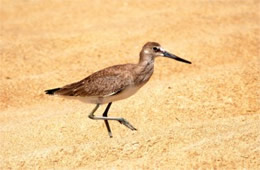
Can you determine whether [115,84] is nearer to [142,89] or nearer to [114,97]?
[114,97]

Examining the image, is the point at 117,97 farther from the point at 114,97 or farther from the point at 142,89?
the point at 142,89

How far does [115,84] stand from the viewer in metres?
7.15

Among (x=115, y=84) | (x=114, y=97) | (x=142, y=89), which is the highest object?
(x=115, y=84)

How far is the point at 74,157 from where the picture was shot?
20.0 ft

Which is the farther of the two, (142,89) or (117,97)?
(142,89)

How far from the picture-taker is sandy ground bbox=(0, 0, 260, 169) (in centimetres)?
606

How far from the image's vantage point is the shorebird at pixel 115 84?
716 cm

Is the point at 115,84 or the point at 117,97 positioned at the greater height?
the point at 115,84

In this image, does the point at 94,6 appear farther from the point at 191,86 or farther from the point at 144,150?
the point at 144,150

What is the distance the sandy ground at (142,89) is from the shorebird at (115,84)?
44cm

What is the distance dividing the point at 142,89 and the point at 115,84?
1840mm

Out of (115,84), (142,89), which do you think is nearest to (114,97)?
(115,84)

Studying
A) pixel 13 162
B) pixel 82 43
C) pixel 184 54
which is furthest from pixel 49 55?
pixel 13 162

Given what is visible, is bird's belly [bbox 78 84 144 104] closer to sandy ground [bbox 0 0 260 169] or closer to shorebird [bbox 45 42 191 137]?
shorebird [bbox 45 42 191 137]
